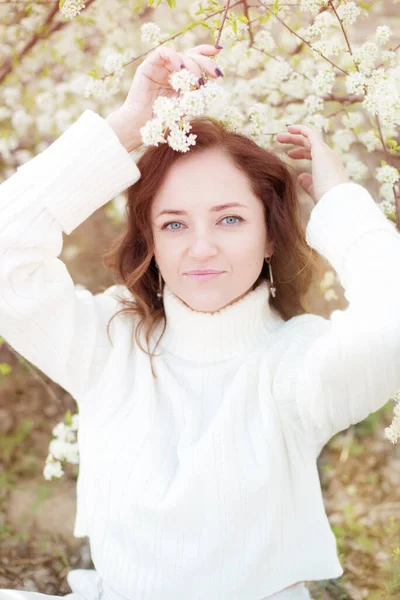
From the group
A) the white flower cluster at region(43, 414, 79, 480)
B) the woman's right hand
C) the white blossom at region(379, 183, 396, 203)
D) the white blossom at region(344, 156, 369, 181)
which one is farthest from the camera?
the white flower cluster at region(43, 414, 79, 480)

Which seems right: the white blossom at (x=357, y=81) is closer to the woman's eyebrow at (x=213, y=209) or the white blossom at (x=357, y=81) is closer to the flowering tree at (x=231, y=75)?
the flowering tree at (x=231, y=75)

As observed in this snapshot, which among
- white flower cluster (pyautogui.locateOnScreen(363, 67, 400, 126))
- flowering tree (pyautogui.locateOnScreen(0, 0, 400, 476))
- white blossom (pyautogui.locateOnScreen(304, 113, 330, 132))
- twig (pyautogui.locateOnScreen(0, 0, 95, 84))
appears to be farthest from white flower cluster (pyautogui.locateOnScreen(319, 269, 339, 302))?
twig (pyautogui.locateOnScreen(0, 0, 95, 84))

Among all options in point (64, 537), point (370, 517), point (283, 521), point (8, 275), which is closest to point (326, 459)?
point (370, 517)

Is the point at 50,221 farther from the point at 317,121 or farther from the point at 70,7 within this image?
the point at 317,121

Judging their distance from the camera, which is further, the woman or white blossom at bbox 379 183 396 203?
white blossom at bbox 379 183 396 203

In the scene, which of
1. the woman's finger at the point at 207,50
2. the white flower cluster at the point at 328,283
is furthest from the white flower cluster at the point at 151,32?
the white flower cluster at the point at 328,283

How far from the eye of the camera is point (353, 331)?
3.97 feet

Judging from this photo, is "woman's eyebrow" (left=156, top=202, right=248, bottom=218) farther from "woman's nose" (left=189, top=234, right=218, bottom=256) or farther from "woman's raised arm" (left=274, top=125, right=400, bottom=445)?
"woman's raised arm" (left=274, top=125, right=400, bottom=445)

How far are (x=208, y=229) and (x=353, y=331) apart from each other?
1.26 ft

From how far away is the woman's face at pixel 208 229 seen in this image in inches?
56.3

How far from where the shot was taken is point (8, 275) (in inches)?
54.1

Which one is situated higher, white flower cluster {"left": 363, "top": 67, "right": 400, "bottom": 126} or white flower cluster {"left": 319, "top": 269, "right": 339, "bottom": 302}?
white flower cluster {"left": 363, "top": 67, "right": 400, "bottom": 126}

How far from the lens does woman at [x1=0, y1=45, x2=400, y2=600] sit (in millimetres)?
1376

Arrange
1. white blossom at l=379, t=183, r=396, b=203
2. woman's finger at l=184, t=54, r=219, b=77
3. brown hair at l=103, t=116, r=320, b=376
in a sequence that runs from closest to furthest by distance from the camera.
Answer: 1. woman's finger at l=184, t=54, r=219, b=77
2. brown hair at l=103, t=116, r=320, b=376
3. white blossom at l=379, t=183, r=396, b=203
